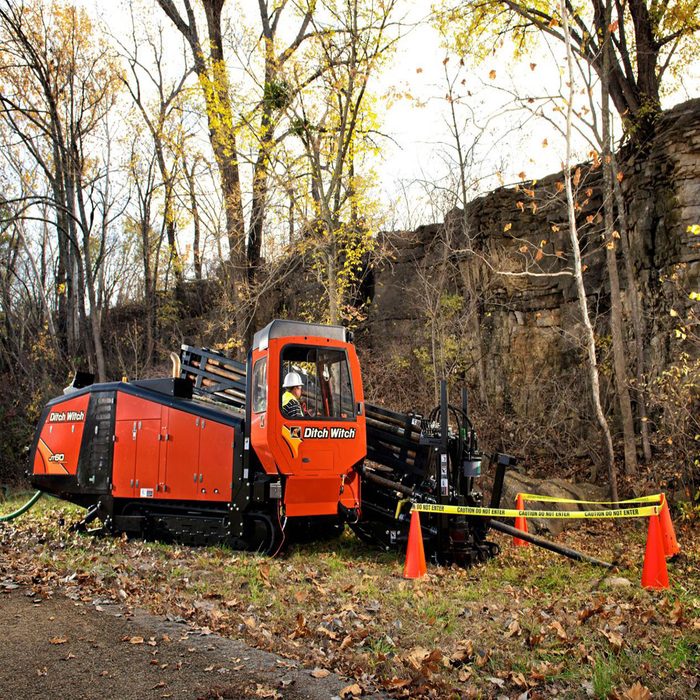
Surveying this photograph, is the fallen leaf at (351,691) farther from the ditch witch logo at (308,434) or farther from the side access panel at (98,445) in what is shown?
the side access panel at (98,445)

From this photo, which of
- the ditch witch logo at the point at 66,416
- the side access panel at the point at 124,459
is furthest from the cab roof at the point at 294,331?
the ditch witch logo at the point at 66,416

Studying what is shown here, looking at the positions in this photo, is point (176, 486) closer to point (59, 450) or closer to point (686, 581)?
point (59, 450)

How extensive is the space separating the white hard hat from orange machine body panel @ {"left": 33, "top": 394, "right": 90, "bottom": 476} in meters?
4.50

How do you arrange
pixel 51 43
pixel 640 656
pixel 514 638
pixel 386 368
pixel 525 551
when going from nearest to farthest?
pixel 640 656 → pixel 514 638 → pixel 525 551 → pixel 386 368 → pixel 51 43

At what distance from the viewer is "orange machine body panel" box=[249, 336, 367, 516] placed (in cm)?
881

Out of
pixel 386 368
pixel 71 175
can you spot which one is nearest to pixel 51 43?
pixel 71 175

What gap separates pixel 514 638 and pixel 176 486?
5944mm

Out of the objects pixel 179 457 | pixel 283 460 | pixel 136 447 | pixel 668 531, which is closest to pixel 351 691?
pixel 283 460

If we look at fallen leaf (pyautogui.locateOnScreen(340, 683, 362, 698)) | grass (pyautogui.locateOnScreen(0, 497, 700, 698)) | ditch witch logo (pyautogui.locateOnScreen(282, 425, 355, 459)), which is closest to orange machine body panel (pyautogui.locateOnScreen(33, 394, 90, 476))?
grass (pyautogui.locateOnScreen(0, 497, 700, 698))

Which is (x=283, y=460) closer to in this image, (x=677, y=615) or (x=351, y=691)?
(x=351, y=691)

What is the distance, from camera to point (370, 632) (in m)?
5.95

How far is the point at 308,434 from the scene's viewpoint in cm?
891

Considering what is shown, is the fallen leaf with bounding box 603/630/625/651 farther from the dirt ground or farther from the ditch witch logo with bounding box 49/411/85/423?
the ditch witch logo with bounding box 49/411/85/423

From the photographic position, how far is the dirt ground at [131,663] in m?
4.77
